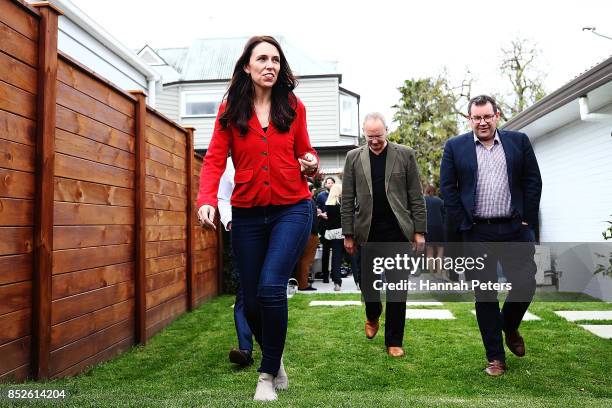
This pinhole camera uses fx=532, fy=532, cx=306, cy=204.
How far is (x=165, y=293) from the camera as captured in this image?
5438 millimetres

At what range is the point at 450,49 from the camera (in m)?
27.8

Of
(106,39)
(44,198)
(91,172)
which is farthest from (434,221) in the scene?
(44,198)

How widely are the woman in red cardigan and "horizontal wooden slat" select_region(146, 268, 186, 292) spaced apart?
7.20 ft

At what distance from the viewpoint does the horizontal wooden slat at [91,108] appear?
336 cm

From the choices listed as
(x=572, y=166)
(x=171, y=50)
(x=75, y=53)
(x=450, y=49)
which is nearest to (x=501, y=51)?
(x=450, y=49)

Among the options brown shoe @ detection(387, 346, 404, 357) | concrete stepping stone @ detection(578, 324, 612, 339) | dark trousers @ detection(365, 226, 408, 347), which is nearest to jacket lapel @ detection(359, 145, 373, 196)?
dark trousers @ detection(365, 226, 408, 347)

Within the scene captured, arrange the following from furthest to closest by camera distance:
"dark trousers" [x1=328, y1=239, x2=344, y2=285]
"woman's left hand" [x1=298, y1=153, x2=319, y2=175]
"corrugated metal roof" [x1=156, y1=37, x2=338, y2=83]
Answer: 1. "corrugated metal roof" [x1=156, y1=37, x2=338, y2=83]
2. "dark trousers" [x1=328, y1=239, x2=344, y2=285]
3. "woman's left hand" [x1=298, y1=153, x2=319, y2=175]

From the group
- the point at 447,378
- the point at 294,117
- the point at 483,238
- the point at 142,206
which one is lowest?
the point at 447,378

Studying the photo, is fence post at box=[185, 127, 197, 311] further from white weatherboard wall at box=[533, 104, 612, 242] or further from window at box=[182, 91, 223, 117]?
window at box=[182, 91, 223, 117]

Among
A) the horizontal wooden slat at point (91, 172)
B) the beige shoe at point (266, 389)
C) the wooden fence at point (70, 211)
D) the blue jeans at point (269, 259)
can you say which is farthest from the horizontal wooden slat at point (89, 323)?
the beige shoe at point (266, 389)

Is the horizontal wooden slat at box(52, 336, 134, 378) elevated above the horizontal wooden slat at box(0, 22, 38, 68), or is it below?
below

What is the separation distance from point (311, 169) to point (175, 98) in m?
17.3

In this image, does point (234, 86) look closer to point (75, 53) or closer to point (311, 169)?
point (311, 169)

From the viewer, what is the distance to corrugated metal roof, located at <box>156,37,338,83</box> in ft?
64.1
